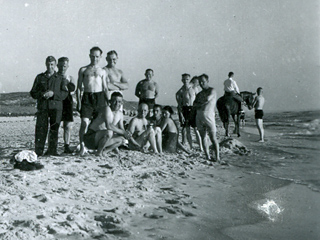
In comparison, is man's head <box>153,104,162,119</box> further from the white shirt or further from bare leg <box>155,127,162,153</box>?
the white shirt

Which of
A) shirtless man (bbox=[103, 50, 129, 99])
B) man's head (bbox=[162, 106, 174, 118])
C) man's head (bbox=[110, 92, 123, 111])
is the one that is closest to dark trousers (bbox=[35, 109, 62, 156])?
Answer: man's head (bbox=[110, 92, 123, 111])

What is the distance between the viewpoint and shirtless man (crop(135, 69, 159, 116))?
21.5 feet

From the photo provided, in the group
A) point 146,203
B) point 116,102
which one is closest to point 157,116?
point 116,102

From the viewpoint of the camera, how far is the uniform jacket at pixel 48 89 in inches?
202

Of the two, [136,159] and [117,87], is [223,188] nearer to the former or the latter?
[136,159]

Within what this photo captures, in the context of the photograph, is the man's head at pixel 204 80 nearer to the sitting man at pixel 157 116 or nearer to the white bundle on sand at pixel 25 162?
the sitting man at pixel 157 116

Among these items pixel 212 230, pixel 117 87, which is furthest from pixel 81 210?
pixel 117 87

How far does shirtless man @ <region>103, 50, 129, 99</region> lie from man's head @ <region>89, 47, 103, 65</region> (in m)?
0.47

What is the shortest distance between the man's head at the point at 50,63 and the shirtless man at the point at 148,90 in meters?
1.95

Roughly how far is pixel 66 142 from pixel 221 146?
11.3 ft

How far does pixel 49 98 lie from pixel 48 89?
0.14 metres

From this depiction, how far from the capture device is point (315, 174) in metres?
5.11

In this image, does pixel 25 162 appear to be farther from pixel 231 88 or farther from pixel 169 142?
pixel 231 88

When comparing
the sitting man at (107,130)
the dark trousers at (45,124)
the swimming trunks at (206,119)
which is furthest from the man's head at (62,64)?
the swimming trunks at (206,119)
